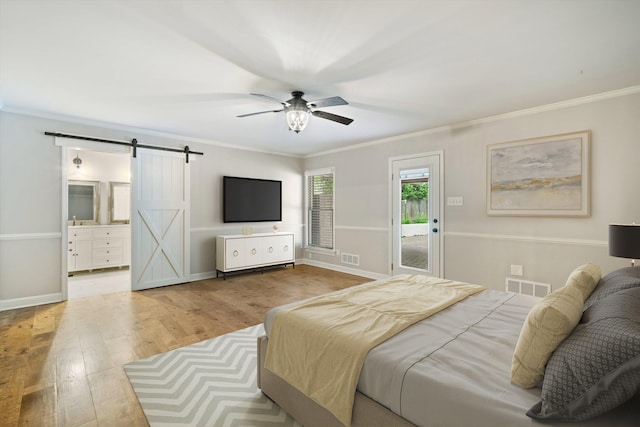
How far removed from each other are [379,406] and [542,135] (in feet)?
12.4

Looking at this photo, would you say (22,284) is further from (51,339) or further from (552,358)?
(552,358)

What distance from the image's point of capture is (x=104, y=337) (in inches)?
117

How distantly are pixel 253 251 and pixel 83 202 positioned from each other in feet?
12.3

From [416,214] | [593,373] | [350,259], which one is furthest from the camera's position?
[350,259]

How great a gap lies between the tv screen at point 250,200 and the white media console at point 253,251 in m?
0.42

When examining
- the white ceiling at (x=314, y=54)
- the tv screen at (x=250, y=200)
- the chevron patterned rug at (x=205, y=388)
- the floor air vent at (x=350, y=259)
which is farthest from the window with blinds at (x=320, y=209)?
the chevron patterned rug at (x=205, y=388)

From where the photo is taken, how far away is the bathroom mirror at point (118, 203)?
6.40 meters

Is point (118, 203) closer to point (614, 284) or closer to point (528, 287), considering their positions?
point (528, 287)

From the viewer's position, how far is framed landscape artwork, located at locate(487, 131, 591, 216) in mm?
3379

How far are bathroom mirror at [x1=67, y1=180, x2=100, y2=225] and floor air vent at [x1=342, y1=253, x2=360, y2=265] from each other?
5201 millimetres

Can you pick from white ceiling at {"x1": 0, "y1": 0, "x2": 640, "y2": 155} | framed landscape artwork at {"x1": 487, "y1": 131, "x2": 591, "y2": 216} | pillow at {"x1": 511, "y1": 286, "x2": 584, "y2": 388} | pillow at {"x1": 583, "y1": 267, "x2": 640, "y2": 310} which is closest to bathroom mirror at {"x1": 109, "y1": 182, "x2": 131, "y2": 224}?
white ceiling at {"x1": 0, "y1": 0, "x2": 640, "y2": 155}

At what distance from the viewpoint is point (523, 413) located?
1042 mm

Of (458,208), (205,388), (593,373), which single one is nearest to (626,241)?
(458,208)

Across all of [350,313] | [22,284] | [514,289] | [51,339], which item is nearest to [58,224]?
[22,284]
